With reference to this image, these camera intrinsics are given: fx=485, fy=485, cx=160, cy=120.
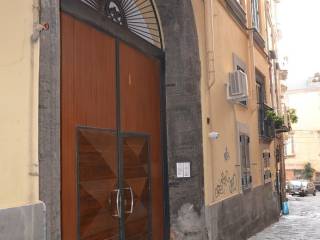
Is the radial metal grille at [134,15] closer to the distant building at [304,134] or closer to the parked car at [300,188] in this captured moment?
the parked car at [300,188]

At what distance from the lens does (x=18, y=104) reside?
3811 millimetres

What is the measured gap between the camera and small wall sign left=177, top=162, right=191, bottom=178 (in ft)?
25.5

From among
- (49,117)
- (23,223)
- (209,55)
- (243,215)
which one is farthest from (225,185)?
(23,223)

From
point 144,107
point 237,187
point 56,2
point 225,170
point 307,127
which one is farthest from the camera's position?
point 307,127

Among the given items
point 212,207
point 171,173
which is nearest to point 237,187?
point 212,207

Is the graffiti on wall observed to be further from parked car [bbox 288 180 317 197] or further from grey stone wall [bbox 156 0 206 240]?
parked car [bbox 288 180 317 197]

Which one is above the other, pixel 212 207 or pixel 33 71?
pixel 33 71

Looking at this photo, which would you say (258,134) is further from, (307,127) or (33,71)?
(307,127)

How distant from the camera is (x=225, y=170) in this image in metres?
9.54

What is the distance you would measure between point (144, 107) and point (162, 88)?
2.66 feet

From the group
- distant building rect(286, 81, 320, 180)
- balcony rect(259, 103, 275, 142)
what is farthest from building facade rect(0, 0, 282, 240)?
distant building rect(286, 81, 320, 180)

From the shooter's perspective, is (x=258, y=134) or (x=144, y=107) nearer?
(x=144, y=107)

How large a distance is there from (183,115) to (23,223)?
4557mm

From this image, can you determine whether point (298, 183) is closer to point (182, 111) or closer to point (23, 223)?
point (182, 111)
